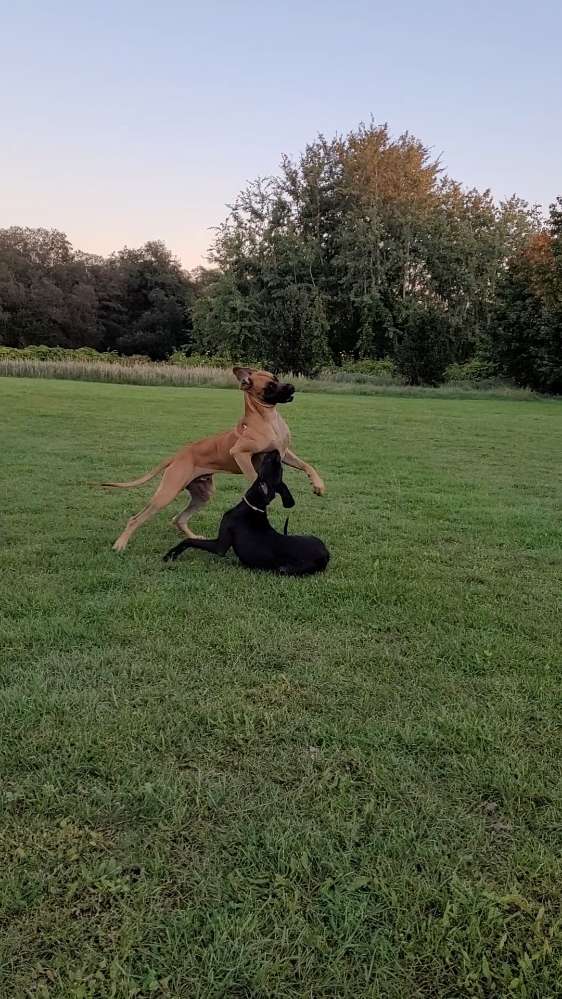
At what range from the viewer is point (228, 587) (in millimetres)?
3889

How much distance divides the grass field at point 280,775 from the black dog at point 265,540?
0.14 m

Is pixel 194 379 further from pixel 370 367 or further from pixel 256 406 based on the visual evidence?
pixel 256 406

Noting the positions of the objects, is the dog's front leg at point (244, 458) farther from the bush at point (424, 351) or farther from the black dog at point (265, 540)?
the bush at point (424, 351)

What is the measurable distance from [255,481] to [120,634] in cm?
144

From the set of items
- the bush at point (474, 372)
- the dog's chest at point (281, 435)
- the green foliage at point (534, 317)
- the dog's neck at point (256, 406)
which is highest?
the green foliage at point (534, 317)

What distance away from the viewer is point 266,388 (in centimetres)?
423

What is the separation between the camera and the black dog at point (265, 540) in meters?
4.15

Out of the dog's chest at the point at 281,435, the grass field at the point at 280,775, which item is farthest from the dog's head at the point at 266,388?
the grass field at the point at 280,775

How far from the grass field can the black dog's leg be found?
0.35ft

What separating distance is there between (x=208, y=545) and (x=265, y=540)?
16.5 inches

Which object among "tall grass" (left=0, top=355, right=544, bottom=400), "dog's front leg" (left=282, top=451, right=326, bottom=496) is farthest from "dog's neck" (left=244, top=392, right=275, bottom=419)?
"tall grass" (left=0, top=355, right=544, bottom=400)

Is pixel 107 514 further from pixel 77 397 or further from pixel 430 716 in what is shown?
pixel 77 397

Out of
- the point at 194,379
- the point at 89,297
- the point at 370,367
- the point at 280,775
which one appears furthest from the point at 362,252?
the point at 280,775

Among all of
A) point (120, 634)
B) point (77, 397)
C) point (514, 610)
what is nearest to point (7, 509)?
point (120, 634)
